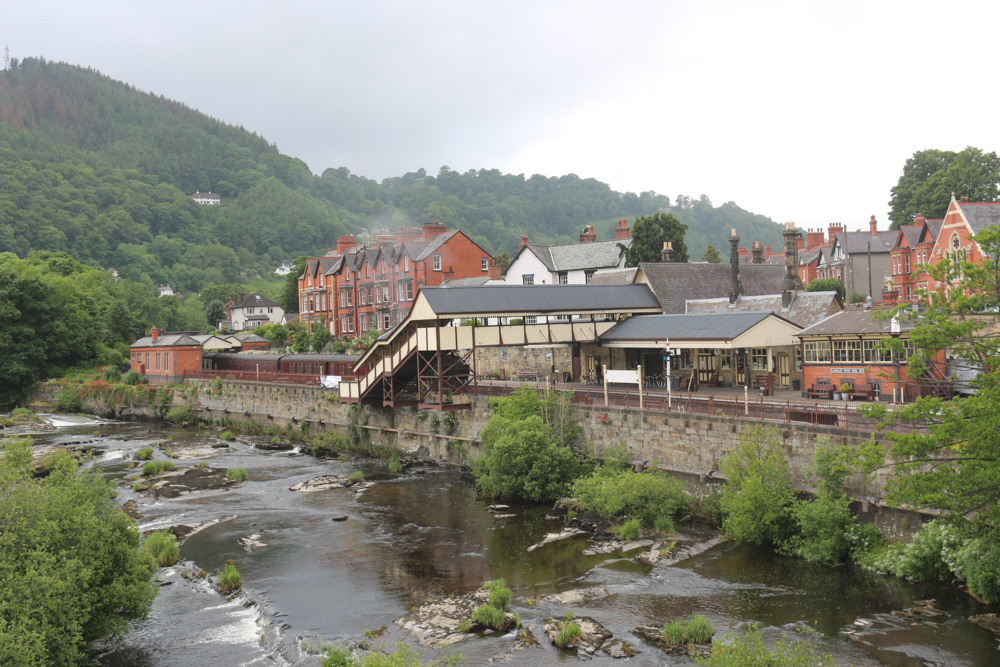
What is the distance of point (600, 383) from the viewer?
3428 centimetres

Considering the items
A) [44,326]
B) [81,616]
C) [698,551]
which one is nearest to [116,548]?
[81,616]

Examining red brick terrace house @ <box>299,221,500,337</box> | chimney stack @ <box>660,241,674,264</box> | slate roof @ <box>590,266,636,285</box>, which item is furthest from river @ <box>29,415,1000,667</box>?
red brick terrace house @ <box>299,221,500,337</box>

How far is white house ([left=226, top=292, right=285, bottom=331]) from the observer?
338ft

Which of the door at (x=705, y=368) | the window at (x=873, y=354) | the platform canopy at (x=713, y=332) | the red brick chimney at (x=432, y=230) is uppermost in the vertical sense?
the red brick chimney at (x=432, y=230)

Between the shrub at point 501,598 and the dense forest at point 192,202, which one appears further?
the dense forest at point 192,202

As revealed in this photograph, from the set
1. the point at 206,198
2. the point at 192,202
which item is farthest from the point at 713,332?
the point at 206,198

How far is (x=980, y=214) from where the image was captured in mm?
41375

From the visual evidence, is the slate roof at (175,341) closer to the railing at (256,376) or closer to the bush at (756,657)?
the railing at (256,376)

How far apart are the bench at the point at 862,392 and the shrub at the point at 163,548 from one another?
70.6 feet

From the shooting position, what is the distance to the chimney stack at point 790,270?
1310 inches

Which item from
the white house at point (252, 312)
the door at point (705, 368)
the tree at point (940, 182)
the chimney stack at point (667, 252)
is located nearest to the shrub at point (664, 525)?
the door at point (705, 368)

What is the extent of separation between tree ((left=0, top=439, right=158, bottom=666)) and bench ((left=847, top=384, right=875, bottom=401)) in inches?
837

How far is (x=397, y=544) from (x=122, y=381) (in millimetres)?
43567

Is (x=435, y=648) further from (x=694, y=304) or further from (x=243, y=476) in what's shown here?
(x=694, y=304)
